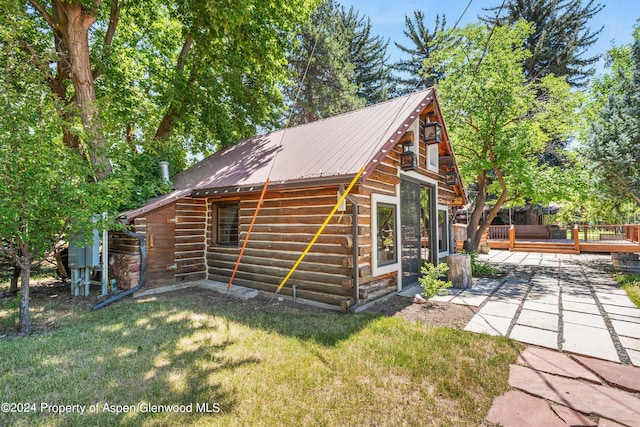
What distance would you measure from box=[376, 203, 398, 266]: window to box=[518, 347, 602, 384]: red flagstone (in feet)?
9.60

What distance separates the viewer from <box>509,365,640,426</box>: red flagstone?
261 cm

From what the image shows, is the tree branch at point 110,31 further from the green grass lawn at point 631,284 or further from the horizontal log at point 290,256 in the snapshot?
the green grass lawn at point 631,284

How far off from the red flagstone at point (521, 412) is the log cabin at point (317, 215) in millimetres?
2792

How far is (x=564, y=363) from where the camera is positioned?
3.47 m

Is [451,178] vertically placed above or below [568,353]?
above

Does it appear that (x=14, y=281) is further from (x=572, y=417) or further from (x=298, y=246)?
(x=572, y=417)

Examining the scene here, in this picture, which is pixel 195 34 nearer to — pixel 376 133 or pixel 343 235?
pixel 376 133

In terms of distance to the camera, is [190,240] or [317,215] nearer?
[317,215]

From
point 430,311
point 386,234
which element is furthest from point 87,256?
point 430,311

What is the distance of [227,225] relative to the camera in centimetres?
793

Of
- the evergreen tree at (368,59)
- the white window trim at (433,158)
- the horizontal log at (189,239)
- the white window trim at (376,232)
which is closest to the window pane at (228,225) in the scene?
the horizontal log at (189,239)

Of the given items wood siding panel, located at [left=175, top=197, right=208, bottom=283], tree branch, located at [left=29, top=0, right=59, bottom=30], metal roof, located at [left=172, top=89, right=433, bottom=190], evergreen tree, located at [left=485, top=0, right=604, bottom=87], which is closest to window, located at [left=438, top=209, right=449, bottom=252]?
metal roof, located at [left=172, top=89, right=433, bottom=190]

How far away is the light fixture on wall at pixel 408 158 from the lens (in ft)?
22.0

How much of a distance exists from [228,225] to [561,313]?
293 inches
